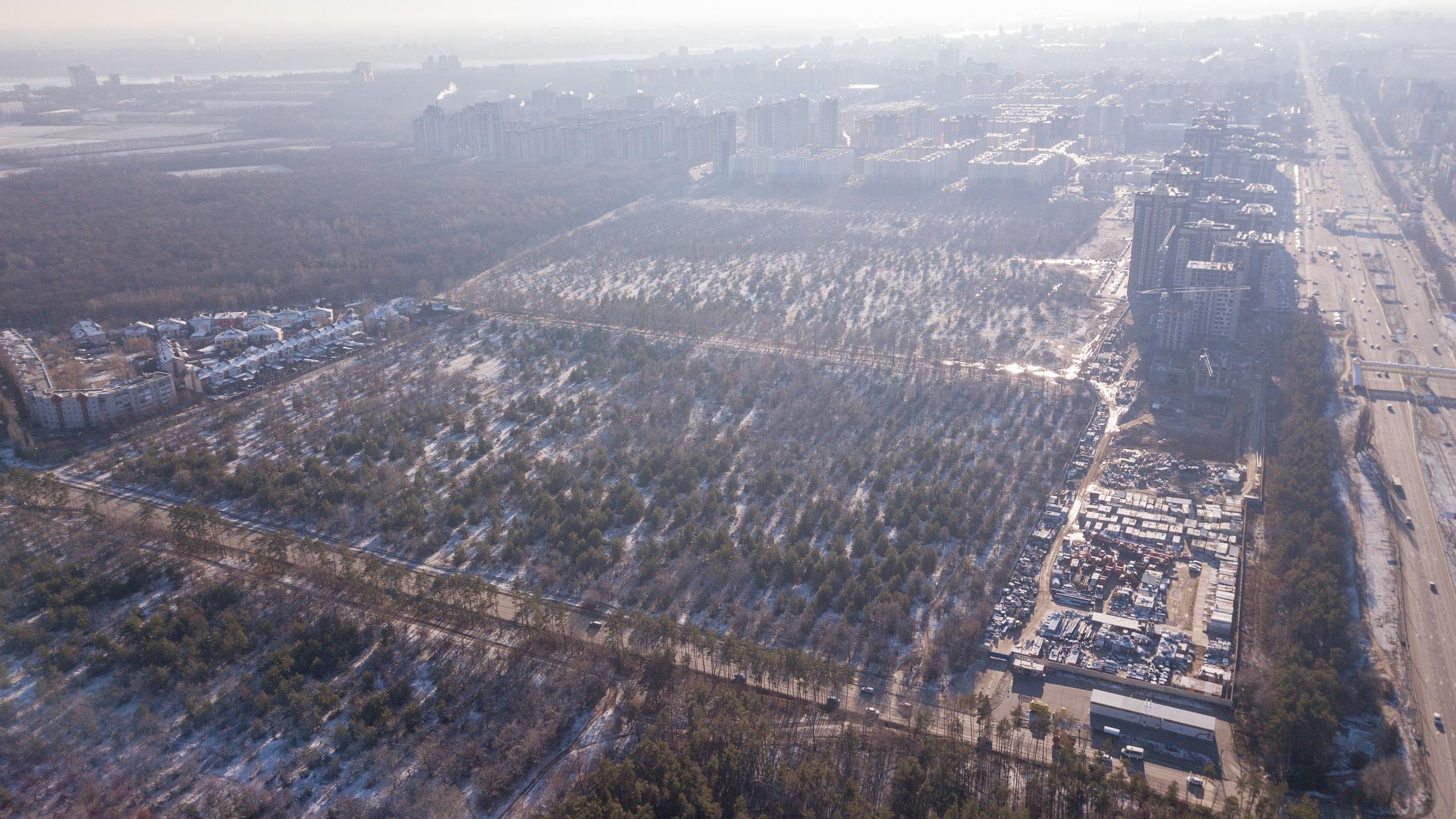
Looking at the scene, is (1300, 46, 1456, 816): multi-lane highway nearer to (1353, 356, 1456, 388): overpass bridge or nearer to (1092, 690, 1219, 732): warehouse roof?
(1353, 356, 1456, 388): overpass bridge

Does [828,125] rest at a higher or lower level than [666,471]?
higher

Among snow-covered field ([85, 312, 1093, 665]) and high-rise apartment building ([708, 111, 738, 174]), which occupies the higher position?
high-rise apartment building ([708, 111, 738, 174])

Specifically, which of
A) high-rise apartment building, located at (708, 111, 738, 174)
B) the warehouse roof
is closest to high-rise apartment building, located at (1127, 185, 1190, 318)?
the warehouse roof

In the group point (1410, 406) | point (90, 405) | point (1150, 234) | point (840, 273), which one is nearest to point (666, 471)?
point (90, 405)

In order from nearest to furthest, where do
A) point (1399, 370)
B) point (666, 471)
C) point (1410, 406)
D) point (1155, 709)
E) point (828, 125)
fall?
point (1155, 709) < point (666, 471) < point (1410, 406) < point (1399, 370) < point (828, 125)

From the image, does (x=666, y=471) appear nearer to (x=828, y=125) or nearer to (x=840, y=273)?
(x=840, y=273)

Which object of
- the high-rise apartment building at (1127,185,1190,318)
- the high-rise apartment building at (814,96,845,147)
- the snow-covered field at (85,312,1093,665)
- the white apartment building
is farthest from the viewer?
the high-rise apartment building at (814,96,845,147)

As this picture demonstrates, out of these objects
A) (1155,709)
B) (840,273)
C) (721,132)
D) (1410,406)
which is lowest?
(1155,709)

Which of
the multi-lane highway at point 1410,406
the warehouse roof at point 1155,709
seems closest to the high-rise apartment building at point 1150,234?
the multi-lane highway at point 1410,406

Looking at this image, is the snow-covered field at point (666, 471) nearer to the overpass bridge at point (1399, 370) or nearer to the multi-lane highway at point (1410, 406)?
the multi-lane highway at point (1410, 406)
